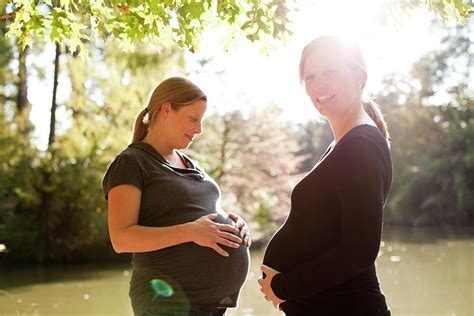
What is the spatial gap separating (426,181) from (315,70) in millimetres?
28007

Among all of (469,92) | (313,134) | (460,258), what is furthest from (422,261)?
(313,134)

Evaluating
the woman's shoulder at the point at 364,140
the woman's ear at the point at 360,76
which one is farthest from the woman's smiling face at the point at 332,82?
the woman's shoulder at the point at 364,140

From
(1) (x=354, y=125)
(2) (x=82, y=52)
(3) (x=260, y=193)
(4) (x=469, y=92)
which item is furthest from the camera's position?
(4) (x=469, y=92)

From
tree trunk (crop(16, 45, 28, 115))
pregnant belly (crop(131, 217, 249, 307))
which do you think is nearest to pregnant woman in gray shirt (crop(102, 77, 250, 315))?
pregnant belly (crop(131, 217, 249, 307))

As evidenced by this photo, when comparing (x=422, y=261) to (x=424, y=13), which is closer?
(x=424, y=13)

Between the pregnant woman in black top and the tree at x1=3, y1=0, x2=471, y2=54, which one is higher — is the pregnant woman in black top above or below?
below

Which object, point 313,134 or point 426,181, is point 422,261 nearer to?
point 426,181

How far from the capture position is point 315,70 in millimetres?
2172

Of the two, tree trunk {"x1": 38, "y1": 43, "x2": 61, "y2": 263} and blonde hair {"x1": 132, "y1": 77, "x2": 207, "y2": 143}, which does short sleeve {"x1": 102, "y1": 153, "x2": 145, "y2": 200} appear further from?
tree trunk {"x1": 38, "y1": 43, "x2": 61, "y2": 263}

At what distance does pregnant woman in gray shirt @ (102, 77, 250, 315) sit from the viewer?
2412 mm

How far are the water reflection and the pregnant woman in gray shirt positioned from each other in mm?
5158

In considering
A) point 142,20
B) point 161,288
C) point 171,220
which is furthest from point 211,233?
point 142,20

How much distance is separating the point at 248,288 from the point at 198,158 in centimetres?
695

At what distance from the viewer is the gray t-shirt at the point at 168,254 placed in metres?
2.45
